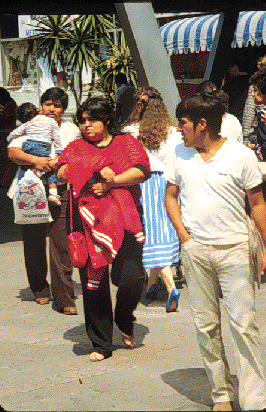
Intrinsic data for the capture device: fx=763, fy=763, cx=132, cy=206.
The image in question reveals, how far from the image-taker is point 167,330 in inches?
237

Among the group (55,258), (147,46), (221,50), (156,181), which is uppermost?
(221,50)

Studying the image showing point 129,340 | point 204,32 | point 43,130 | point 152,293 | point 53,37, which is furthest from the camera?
point 53,37

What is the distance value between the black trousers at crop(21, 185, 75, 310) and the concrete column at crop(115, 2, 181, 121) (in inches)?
92.2

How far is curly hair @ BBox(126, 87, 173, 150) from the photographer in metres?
6.60

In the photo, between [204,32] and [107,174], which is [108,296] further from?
[204,32]

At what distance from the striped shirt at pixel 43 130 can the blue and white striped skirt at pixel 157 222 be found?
887 millimetres

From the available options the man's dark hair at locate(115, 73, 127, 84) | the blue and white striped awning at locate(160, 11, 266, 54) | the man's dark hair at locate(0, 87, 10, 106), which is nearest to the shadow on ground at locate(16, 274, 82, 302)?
the man's dark hair at locate(0, 87, 10, 106)

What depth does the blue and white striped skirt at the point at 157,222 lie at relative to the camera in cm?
686

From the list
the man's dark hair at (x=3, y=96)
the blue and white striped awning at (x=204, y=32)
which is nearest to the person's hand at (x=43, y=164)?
the man's dark hair at (x=3, y=96)

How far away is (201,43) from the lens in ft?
61.1

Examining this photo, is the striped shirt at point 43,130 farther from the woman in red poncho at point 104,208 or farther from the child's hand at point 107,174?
the child's hand at point 107,174

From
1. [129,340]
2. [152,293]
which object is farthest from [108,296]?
[152,293]

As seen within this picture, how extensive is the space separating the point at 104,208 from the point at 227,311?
5.10 ft

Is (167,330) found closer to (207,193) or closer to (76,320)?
(76,320)
